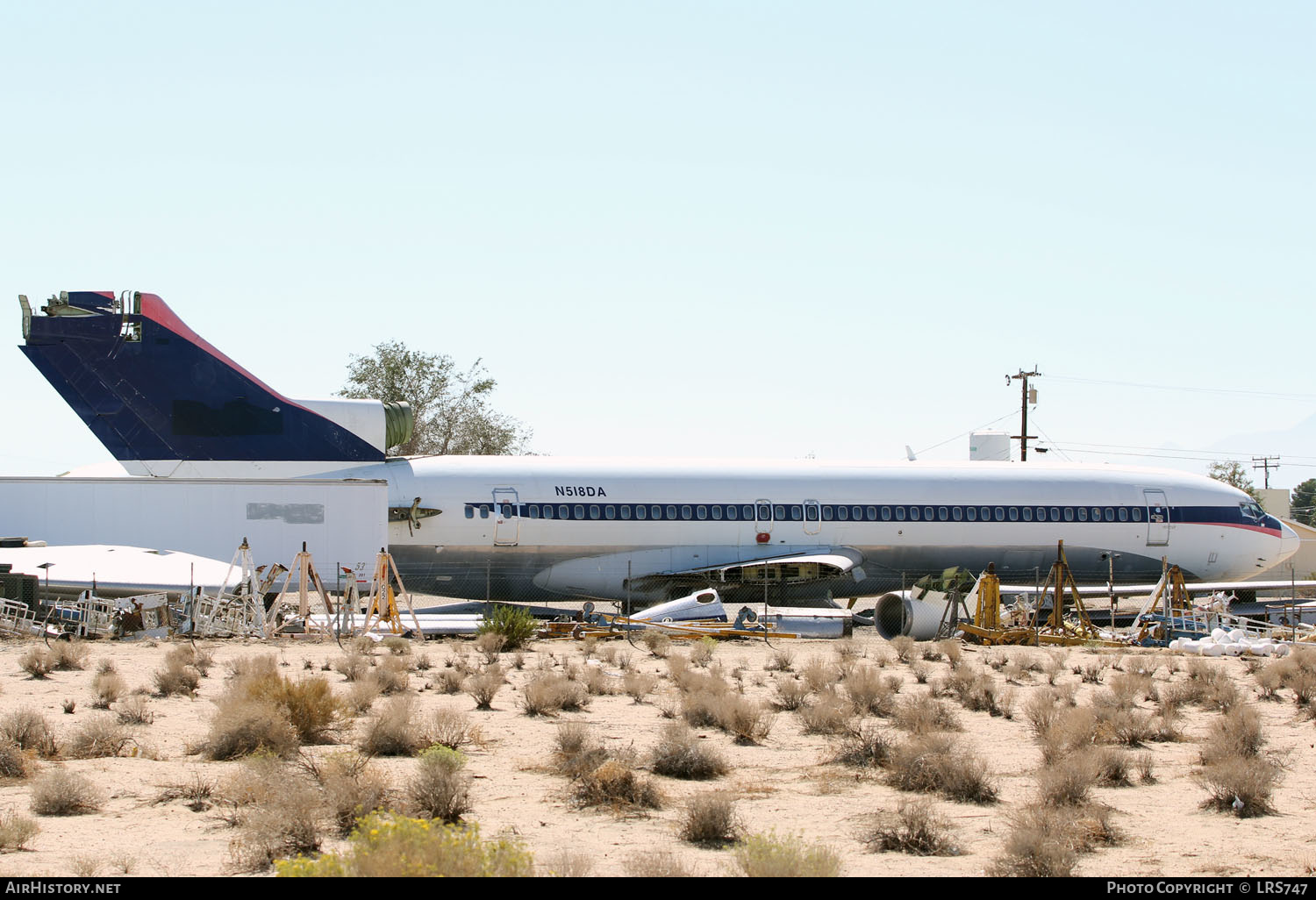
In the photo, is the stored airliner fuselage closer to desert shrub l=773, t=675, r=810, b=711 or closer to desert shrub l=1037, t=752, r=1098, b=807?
desert shrub l=773, t=675, r=810, b=711

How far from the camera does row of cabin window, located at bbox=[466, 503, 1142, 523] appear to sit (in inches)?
1096

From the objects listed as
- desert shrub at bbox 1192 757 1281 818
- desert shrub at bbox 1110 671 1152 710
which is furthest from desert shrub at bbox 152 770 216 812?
desert shrub at bbox 1110 671 1152 710

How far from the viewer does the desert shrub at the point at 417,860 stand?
18.4ft

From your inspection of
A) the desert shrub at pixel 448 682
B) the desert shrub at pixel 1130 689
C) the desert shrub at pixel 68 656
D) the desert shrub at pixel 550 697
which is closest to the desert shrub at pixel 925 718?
the desert shrub at pixel 1130 689

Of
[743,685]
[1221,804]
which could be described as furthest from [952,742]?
[743,685]

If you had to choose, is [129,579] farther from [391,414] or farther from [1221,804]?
[1221,804]

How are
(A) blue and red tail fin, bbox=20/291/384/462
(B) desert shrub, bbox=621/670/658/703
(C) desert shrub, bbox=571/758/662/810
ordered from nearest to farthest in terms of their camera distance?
(C) desert shrub, bbox=571/758/662/810, (B) desert shrub, bbox=621/670/658/703, (A) blue and red tail fin, bbox=20/291/384/462

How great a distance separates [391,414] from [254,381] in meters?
3.22

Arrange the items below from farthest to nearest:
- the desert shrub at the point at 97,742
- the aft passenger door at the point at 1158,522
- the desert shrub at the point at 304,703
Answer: the aft passenger door at the point at 1158,522, the desert shrub at the point at 304,703, the desert shrub at the point at 97,742

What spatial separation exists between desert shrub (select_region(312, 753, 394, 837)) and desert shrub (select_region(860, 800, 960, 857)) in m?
3.42

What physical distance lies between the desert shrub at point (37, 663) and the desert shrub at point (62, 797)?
24.4 feet

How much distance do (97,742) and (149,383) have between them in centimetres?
1691

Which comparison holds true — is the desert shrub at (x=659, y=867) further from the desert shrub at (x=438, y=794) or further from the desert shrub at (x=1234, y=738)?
the desert shrub at (x=1234, y=738)

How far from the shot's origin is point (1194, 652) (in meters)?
22.0
